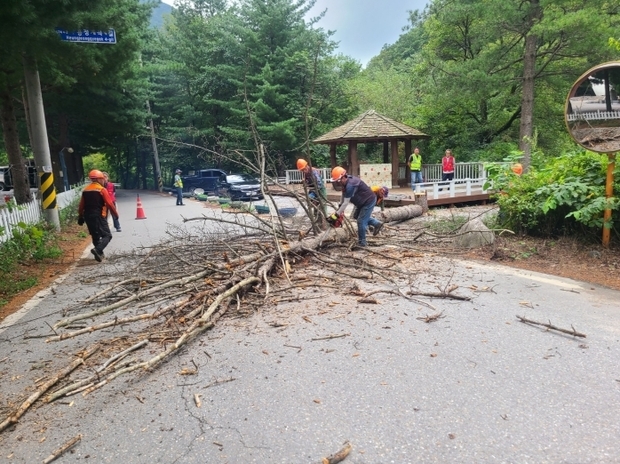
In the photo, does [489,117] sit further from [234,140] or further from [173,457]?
[173,457]

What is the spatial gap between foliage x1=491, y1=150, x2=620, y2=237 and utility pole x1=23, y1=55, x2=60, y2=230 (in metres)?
11.2

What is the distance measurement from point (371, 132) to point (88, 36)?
1312 cm

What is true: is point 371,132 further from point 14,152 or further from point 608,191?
point 608,191

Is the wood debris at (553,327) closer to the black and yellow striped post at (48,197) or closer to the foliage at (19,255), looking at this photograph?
the foliage at (19,255)

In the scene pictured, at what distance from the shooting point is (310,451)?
246 cm

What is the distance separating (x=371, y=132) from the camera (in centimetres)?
2014

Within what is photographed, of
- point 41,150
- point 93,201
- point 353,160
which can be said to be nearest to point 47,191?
point 41,150

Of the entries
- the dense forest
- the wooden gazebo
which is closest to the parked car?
the dense forest

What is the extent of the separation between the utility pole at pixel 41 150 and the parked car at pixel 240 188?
10.2 m

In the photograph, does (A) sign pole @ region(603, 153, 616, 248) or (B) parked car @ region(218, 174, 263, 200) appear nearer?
(A) sign pole @ region(603, 153, 616, 248)

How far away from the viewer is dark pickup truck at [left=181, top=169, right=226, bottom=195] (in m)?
27.6

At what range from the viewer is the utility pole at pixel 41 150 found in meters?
11.5

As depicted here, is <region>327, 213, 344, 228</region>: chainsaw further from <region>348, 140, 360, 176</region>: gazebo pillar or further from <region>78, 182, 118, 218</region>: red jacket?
<region>348, 140, 360, 176</region>: gazebo pillar

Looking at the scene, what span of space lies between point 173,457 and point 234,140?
91.8 ft
